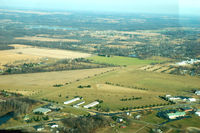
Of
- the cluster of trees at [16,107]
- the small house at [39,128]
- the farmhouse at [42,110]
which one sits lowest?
the small house at [39,128]

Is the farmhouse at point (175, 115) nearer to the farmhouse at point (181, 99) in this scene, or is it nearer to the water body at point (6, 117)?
the farmhouse at point (181, 99)

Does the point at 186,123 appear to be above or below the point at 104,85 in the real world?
below

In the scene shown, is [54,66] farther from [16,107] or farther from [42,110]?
[42,110]

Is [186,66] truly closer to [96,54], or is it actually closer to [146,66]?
[146,66]

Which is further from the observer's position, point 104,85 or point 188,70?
point 188,70

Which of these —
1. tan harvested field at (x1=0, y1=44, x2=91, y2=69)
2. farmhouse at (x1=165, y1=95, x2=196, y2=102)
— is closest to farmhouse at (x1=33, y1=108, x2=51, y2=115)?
farmhouse at (x1=165, y1=95, x2=196, y2=102)

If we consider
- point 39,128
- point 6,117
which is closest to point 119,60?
point 6,117

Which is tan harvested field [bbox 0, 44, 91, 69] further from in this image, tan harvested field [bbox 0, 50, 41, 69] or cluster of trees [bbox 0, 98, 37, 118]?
cluster of trees [bbox 0, 98, 37, 118]

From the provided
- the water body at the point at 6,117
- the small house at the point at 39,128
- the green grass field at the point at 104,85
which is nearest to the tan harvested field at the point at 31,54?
the green grass field at the point at 104,85
